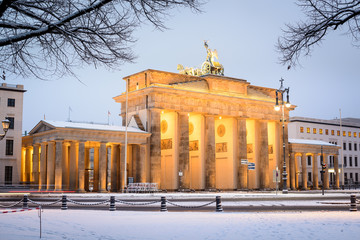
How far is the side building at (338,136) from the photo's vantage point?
108062mm

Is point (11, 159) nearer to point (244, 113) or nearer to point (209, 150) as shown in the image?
point (209, 150)

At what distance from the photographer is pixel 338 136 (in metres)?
118

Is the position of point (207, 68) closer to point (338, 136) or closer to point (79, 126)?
point (79, 126)

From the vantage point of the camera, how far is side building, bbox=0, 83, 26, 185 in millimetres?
65438

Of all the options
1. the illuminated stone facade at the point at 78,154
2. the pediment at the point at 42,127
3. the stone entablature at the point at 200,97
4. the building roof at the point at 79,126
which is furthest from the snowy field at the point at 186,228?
the stone entablature at the point at 200,97

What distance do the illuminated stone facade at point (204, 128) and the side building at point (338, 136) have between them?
33315 mm

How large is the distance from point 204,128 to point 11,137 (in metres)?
27.6

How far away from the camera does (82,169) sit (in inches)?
2152

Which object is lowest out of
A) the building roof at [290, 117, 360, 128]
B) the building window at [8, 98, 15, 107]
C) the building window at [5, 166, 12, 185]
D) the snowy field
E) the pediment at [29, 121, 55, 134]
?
the snowy field

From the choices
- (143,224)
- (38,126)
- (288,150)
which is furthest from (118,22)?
(288,150)

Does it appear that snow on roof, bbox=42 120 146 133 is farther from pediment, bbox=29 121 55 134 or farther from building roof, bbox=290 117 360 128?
building roof, bbox=290 117 360 128

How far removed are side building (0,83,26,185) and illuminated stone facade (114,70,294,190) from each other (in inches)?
590

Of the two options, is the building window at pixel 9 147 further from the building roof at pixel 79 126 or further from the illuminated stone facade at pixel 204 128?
the illuminated stone facade at pixel 204 128

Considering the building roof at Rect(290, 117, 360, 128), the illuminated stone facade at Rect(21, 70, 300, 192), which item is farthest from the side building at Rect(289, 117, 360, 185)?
the illuminated stone facade at Rect(21, 70, 300, 192)
